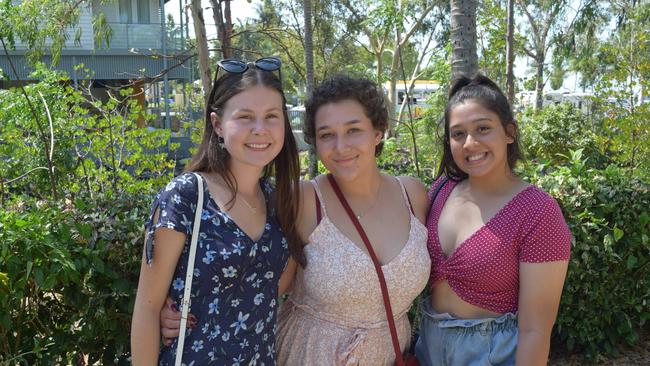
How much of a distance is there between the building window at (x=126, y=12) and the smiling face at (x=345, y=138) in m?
19.5

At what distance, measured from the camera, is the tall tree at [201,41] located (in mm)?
4961

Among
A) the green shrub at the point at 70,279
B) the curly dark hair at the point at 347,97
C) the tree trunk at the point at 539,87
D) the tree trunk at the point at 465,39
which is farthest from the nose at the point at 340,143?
the tree trunk at the point at 539,87

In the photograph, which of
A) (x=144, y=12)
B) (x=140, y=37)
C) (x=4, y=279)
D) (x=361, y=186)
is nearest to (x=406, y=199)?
(x=361, y=186)

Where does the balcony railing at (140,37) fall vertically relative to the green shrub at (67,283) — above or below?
above

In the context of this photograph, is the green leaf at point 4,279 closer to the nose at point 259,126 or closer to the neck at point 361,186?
the nose at point 259,126

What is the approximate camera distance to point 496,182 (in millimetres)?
2287

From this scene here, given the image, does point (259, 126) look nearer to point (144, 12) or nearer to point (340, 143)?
point (340, 143)

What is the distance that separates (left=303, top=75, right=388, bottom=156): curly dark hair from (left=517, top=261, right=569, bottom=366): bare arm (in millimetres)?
798

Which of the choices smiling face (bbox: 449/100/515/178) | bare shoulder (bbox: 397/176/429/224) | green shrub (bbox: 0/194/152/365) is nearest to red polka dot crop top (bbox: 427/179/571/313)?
smiling face (bbox: 449/100/515/178)

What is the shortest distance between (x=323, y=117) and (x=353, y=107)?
0.40 feet

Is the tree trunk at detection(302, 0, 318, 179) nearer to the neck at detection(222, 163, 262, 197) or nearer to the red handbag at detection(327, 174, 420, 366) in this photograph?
the red handbag at detection(327, 174, 420, 366)

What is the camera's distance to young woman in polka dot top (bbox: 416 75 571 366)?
6.64 ft

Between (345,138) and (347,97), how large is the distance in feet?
0.54

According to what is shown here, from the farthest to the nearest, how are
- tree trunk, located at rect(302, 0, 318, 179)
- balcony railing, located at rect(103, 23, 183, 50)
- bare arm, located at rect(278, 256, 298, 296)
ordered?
1. balcony railing, located at rect(103, 23, 183, 50)
2. tree trunk, located at rect(302, 0, 318, 179)
3. bare arm, located at rect(278, 256, 298, 296)
